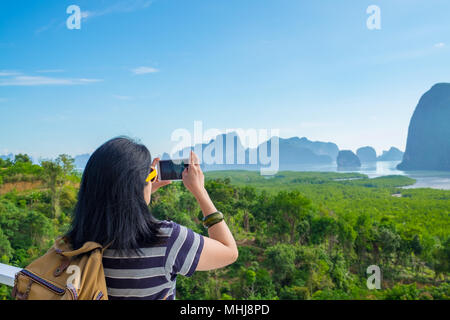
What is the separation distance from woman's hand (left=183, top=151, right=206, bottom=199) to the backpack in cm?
17

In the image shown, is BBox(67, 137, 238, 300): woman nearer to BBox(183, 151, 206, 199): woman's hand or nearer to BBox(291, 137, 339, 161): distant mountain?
BBox(183, 151, 206, 199): woman's hand

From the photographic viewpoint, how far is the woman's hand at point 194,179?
49 cm

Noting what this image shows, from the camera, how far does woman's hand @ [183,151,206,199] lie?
1.61ft

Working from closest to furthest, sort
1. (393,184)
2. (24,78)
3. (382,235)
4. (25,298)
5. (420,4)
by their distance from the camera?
(25,298) → (420,4) → (382,235) → (24,78) → (393,184)

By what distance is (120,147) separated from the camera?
436 millimetres

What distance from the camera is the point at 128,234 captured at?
0.41 meters

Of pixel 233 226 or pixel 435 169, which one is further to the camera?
pixel 435 169

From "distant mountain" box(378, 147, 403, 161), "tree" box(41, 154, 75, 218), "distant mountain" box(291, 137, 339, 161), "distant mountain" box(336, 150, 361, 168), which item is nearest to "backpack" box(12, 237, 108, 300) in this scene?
"tree" box(41, 154, 75, 218)

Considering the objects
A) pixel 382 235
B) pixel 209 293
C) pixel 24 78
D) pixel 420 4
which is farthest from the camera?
pixel 24 78

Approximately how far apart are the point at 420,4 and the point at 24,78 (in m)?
11.8

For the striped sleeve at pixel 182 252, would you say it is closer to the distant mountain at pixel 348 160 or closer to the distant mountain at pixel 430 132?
the distant mountain at pixel 430 132

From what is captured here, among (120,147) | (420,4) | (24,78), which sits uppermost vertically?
(420,4)
